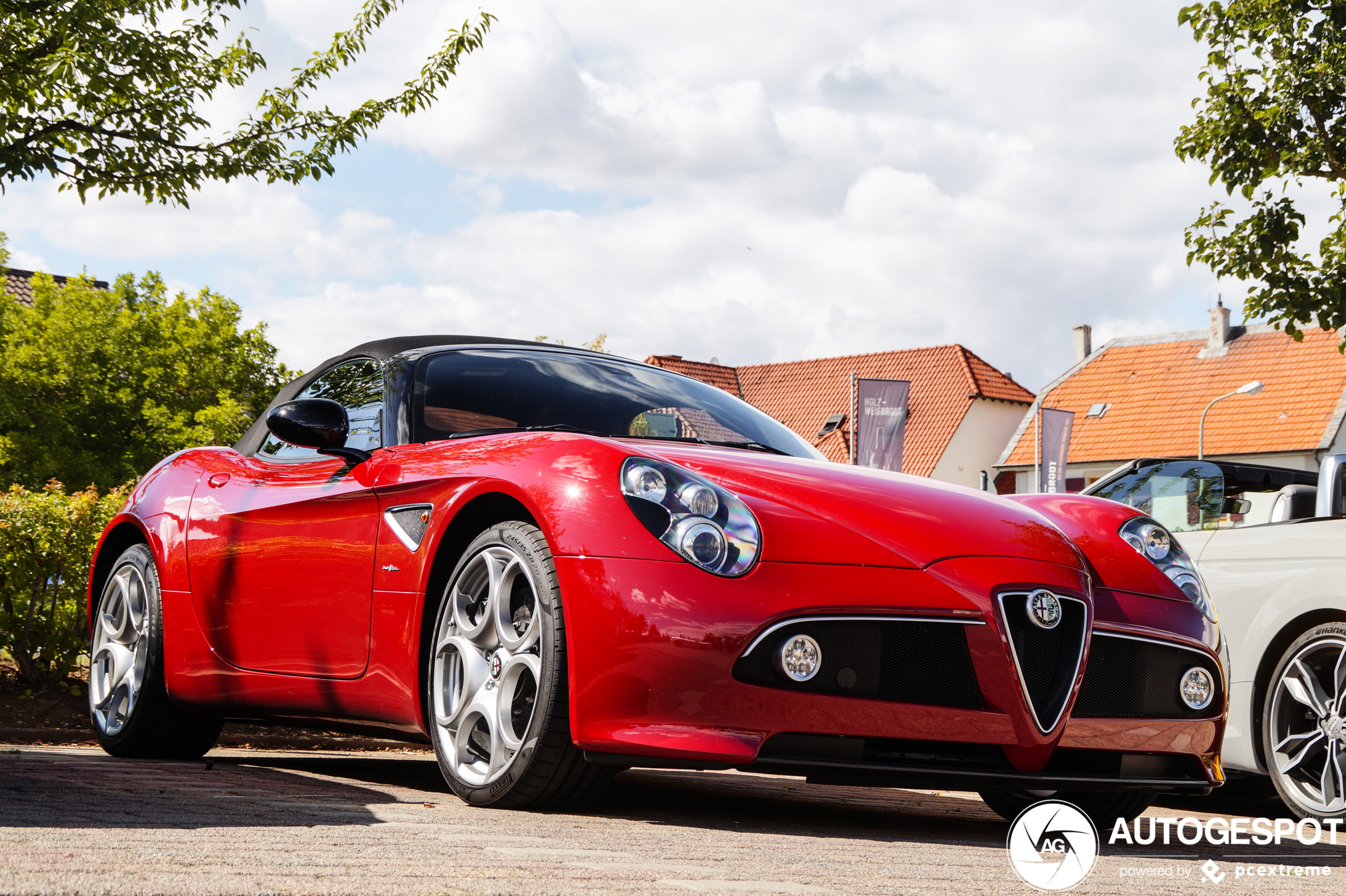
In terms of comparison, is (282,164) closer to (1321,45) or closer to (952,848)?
(952,848)

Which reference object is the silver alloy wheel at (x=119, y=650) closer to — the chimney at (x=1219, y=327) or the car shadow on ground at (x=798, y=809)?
the car shadow on ground at (x=798, y=809)

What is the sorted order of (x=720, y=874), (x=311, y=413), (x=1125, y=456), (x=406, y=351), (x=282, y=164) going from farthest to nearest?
(x=1125, y=456)
(x=282, y=164)
(x=406, y=351)
(x=311, y=413)
(x=720, y=874)

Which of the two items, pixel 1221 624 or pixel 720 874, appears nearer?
pixel 720 874

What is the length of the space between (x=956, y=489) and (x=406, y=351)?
2076 millimetres

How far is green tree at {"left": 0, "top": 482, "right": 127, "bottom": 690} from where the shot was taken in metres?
8.31

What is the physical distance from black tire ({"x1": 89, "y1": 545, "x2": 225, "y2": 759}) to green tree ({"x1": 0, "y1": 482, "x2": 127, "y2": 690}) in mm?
2144

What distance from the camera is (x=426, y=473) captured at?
14.8 ft

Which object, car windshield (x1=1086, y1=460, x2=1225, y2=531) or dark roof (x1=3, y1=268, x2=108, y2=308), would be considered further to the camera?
dark roof (x1=3, y1=268, x2=108, y2=308)

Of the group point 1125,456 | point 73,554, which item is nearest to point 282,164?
point 73,554

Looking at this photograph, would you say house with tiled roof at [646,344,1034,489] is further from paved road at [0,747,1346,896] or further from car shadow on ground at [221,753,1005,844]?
paved road at [0,747,1346,896]

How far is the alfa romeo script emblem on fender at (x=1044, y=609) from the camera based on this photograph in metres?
3.95

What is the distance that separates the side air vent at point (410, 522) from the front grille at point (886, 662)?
1252mm

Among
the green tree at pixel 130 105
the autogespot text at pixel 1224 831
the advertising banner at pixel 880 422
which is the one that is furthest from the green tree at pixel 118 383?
the autogespot text at pixel 1224 831

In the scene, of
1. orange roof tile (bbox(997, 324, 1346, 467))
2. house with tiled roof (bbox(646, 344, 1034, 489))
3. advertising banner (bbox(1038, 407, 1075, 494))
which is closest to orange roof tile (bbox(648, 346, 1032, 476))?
house with tiled roof (bbox(646, 344, 1034, 489))
